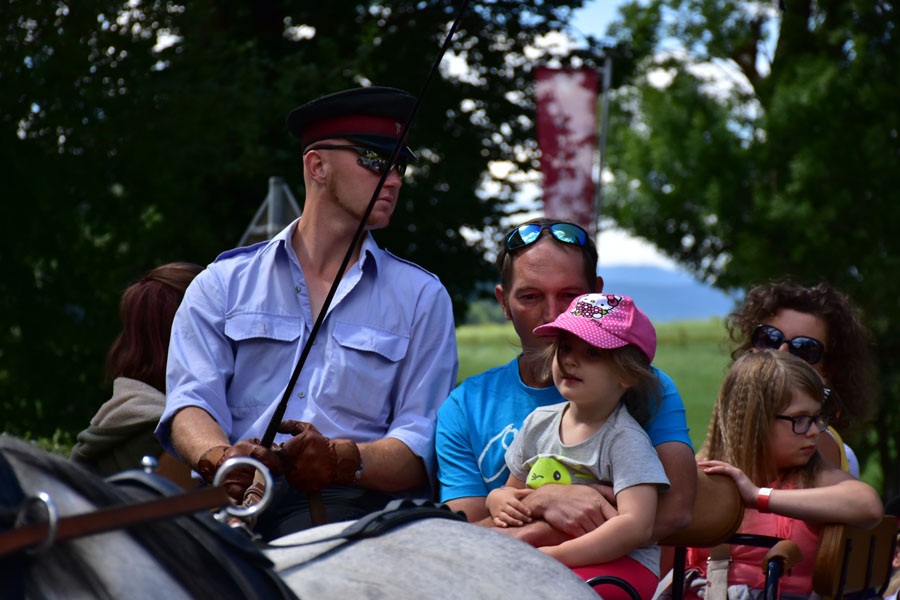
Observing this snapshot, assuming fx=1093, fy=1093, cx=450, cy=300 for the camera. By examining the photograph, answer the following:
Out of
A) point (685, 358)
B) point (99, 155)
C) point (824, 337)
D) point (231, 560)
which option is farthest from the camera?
point (685, 358)

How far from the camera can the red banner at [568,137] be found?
12.5m

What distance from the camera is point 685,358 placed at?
48.9 m

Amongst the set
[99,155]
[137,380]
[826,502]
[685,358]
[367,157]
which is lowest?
[685,358]

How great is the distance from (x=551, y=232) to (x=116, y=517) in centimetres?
201

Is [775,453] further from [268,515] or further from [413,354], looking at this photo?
[268,515]

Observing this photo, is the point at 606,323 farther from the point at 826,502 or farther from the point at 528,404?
the point at 826,502

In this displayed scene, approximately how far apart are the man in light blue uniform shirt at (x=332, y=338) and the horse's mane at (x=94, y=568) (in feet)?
4.35

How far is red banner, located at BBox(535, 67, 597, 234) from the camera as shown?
12.5 metres

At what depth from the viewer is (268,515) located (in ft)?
8.89

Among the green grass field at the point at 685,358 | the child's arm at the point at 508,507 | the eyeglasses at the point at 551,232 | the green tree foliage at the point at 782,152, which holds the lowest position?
the green grass field at the point at 685,358

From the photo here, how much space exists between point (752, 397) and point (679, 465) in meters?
1.02

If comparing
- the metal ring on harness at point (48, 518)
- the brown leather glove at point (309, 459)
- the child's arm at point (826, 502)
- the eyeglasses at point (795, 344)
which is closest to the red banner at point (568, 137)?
the eyeglasses at point (795, 344)

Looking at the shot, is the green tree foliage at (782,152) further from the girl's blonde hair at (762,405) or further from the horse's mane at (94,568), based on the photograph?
the horse's mane at (94,568)

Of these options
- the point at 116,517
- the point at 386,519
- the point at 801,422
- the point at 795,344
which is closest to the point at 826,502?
the point at 801,422
